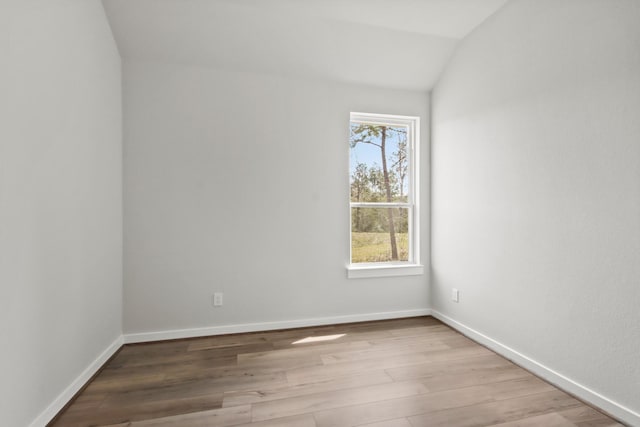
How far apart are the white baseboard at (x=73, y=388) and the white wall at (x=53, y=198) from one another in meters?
0.02

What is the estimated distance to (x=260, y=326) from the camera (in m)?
2.89

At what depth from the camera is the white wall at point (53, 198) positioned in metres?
1.39

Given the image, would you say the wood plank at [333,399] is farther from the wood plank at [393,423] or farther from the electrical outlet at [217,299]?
the electrical outlet at [217,299]

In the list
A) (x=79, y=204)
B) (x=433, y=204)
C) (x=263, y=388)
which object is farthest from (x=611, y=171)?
(x=79, y=204)

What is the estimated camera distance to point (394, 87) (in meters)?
3.20

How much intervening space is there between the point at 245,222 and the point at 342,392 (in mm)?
1649

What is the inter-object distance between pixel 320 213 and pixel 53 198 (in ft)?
6.61

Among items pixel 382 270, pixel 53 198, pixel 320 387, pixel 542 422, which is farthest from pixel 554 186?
pixel 53 198

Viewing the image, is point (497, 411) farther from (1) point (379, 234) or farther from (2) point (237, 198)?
(2) point (237, 198)

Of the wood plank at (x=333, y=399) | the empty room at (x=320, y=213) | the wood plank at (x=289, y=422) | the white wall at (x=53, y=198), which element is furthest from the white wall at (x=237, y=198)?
the wood plank at (x=289, y=422)

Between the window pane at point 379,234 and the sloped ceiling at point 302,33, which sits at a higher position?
the sloped ceiling at point 302,33

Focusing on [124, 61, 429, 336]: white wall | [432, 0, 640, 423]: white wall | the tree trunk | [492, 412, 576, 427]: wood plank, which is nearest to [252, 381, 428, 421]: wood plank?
[492, 412, 576, 427]: wood plank

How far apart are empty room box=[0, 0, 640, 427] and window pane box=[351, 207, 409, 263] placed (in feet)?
0.11

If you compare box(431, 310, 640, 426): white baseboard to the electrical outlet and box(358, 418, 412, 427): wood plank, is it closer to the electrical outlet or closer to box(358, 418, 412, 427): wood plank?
box(358, 418, 412, 427): wood plank
